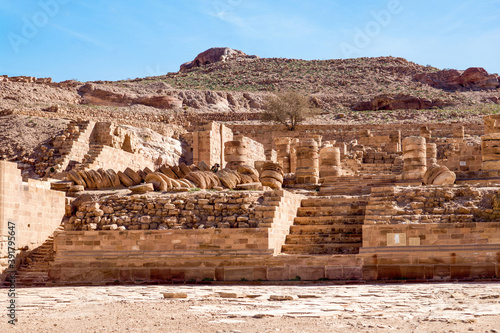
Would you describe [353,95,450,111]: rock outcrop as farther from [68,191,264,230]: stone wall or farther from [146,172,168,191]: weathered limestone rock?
[68,191,264,230]: stone wall

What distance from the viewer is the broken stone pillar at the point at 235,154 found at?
930 inches

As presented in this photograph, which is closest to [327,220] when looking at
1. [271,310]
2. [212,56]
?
[271,310]

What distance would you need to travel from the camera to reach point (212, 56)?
86.1 meters

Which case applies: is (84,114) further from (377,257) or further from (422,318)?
(422,318)

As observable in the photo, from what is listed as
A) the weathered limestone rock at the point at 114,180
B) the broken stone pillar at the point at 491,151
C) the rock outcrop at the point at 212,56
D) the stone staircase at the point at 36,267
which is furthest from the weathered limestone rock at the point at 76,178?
the rock outcrop at the point at 212,56

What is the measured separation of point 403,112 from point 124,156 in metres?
31.9

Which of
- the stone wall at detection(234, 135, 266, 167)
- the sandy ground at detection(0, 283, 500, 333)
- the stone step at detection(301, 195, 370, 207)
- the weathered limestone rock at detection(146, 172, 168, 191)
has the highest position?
the stone wall at detection(234, 135, 266, 167)

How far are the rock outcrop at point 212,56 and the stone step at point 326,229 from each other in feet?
232

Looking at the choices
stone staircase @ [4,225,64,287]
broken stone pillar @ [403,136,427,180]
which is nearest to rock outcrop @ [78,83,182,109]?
broken stone pillar @ [403,136,427,180]

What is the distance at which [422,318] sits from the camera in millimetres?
7328

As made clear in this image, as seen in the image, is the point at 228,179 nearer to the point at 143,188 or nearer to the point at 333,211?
the point at 143,188

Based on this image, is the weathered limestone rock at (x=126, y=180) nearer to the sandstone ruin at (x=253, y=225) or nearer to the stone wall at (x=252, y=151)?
the sandstone ruin at (x=253, y=225)

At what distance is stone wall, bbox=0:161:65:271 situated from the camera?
14.2 meters

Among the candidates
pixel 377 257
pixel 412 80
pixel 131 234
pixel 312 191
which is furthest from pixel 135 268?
pixel 412 80
